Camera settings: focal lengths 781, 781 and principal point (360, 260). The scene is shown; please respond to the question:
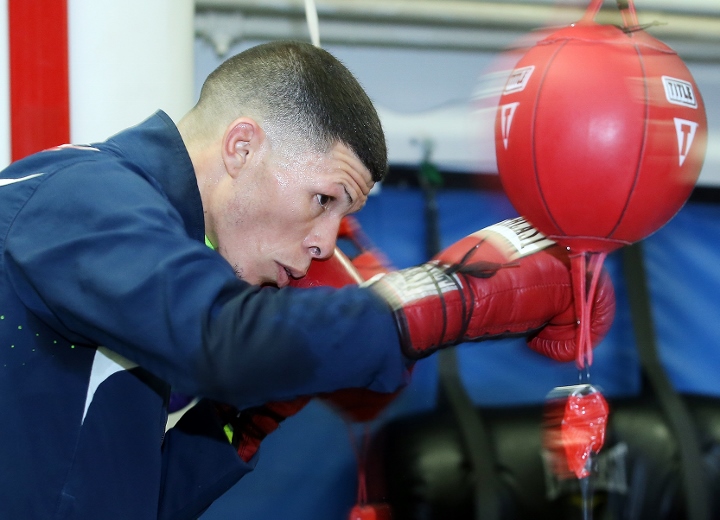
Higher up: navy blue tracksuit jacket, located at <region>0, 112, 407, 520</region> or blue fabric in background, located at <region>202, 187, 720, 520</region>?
navy blue tracksuit jacket, located at <region>0, 112, 407, 520</region>

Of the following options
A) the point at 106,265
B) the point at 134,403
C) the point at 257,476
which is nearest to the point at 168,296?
the point at 106,265

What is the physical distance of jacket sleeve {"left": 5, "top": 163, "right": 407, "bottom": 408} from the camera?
753 mm

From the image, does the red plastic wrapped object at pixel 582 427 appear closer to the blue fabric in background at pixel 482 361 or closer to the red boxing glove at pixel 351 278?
the red boxing glove at pixel 351 278

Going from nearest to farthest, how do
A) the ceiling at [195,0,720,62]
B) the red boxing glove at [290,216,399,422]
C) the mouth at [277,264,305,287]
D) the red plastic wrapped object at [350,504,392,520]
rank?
the mouth at [277,264,305,287], the red boxing glove at [290,216,399,422], the red plastic wrapped object at [350,504,392,520], the ceiling at [195,0,720,62]

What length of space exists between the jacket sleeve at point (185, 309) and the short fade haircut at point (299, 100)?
0.90 feet

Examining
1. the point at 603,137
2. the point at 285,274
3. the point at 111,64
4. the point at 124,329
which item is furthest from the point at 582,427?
the point at 111,64

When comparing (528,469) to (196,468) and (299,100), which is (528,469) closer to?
(196,468)

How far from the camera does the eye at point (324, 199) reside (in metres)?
1.07

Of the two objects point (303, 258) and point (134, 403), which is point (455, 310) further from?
point (134, 403)

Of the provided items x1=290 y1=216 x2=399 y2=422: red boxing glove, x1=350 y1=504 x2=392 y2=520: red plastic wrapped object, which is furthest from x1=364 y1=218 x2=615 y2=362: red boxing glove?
x1=350 y1=504 x2=392 y2=520: red plastic wrapped object

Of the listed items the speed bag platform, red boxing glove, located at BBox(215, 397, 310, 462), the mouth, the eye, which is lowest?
the speed bag platform

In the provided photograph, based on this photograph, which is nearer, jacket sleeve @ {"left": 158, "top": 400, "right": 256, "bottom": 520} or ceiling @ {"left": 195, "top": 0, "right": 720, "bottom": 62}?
jacket sleeve @ {"left": 158, "top": 400, "right": 256, "bottom": 520}

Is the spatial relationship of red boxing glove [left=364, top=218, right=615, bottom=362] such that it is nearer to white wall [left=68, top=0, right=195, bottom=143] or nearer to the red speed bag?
the red speed bag

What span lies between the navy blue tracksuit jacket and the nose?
155 mm
